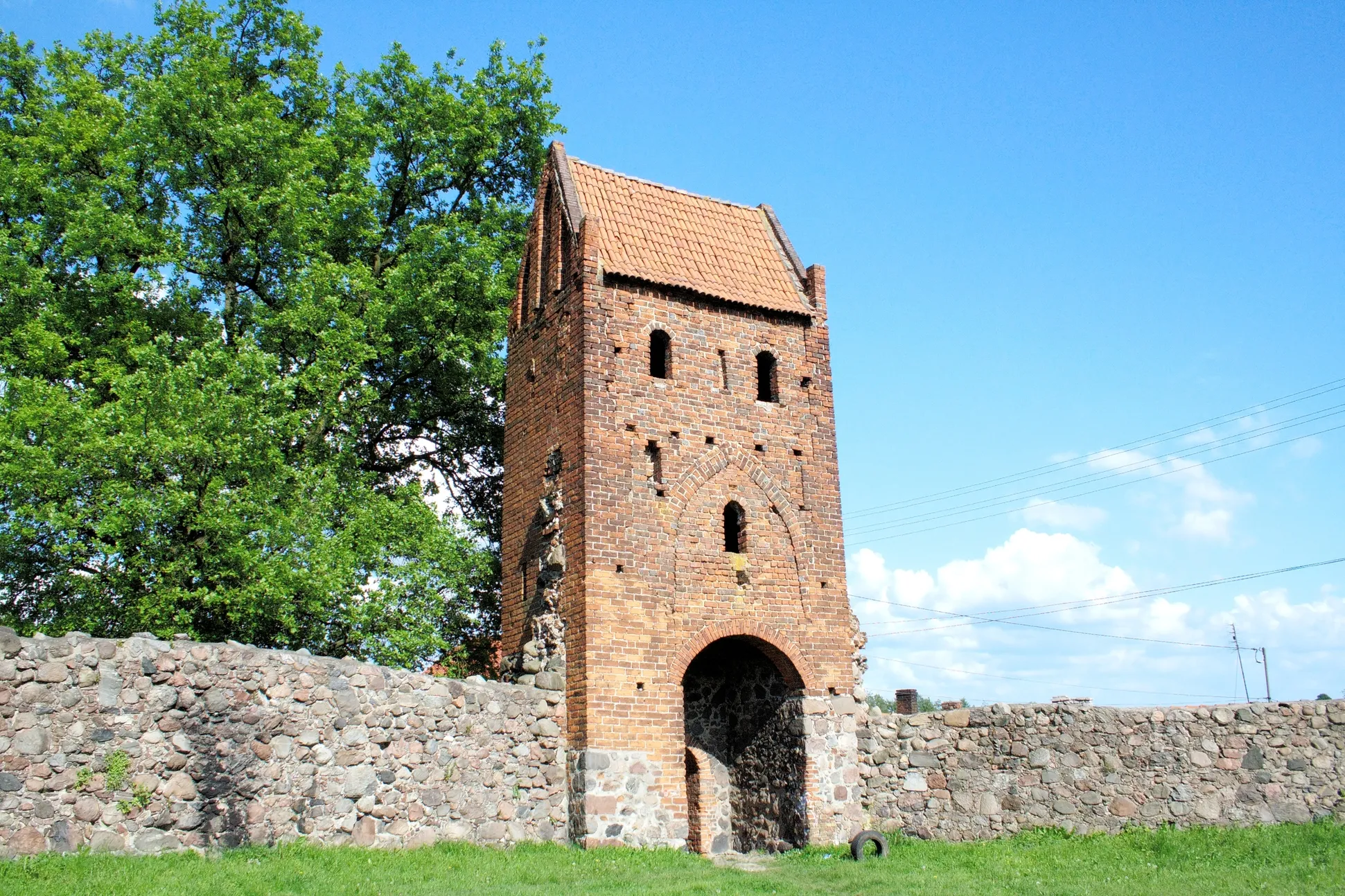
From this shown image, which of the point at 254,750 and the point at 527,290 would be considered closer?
the point at 254,750

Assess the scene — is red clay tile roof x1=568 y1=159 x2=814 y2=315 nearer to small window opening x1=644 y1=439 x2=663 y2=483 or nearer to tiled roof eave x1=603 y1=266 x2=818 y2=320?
tiled roof eave x1=603 y1=266 x2=818 y2=320

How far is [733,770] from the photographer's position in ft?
56.4

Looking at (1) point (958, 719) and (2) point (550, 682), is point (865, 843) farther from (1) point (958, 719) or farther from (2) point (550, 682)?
(2) point (550, 682)

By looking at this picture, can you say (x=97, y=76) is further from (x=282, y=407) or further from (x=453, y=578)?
(x=453, y=578)

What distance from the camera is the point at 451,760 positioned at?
13.8 meters

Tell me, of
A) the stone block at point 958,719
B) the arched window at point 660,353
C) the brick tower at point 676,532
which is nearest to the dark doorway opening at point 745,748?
the brick tower at point 676,532

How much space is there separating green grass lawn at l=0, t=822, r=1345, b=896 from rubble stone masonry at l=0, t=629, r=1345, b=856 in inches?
17.8

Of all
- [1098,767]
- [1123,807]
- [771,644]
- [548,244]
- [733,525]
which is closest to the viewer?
[1123,807]

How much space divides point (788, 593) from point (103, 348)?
39.9ft

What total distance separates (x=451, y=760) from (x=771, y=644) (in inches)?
190

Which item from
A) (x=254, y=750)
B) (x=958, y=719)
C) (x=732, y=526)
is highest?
(x=732, y=526)

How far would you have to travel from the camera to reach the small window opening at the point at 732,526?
1669 centimetres

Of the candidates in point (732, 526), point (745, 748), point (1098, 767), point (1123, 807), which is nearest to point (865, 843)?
point (745, 748)

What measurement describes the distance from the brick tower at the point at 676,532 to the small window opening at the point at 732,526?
0.03 meters
